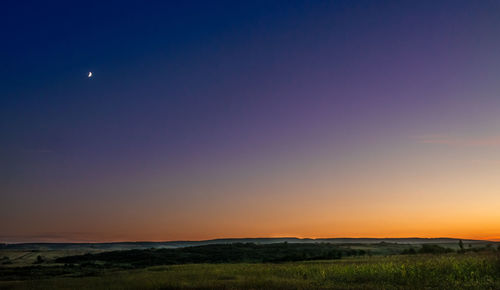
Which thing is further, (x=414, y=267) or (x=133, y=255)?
(x=133, y=255)

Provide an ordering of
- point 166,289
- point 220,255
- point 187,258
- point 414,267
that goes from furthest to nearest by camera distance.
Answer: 1. point 220,255
2. point 187,258
3. point 414,267
4. point 166,289

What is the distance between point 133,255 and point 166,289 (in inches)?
2719

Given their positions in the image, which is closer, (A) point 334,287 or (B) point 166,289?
(A) point 334,287

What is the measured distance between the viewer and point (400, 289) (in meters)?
17.8

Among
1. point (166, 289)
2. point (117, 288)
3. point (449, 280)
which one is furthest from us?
point (117, 288)

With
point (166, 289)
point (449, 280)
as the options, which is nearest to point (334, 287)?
point (449, 280)

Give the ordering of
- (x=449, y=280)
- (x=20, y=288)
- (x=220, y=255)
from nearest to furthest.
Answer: (x=449, y=280) → (x=20, y=288) → (x=220, y=255)

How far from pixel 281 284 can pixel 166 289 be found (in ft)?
21.5

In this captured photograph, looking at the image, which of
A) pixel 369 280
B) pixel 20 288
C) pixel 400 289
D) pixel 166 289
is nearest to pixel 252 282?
pixel 166 289

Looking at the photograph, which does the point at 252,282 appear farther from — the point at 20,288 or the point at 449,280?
the point at 20,288

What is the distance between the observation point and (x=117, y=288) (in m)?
22.7

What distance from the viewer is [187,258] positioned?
8250cm

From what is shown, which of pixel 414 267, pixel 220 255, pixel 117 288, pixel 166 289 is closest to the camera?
pixel 166 289

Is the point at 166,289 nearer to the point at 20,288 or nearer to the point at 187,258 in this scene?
the point at 20,288
